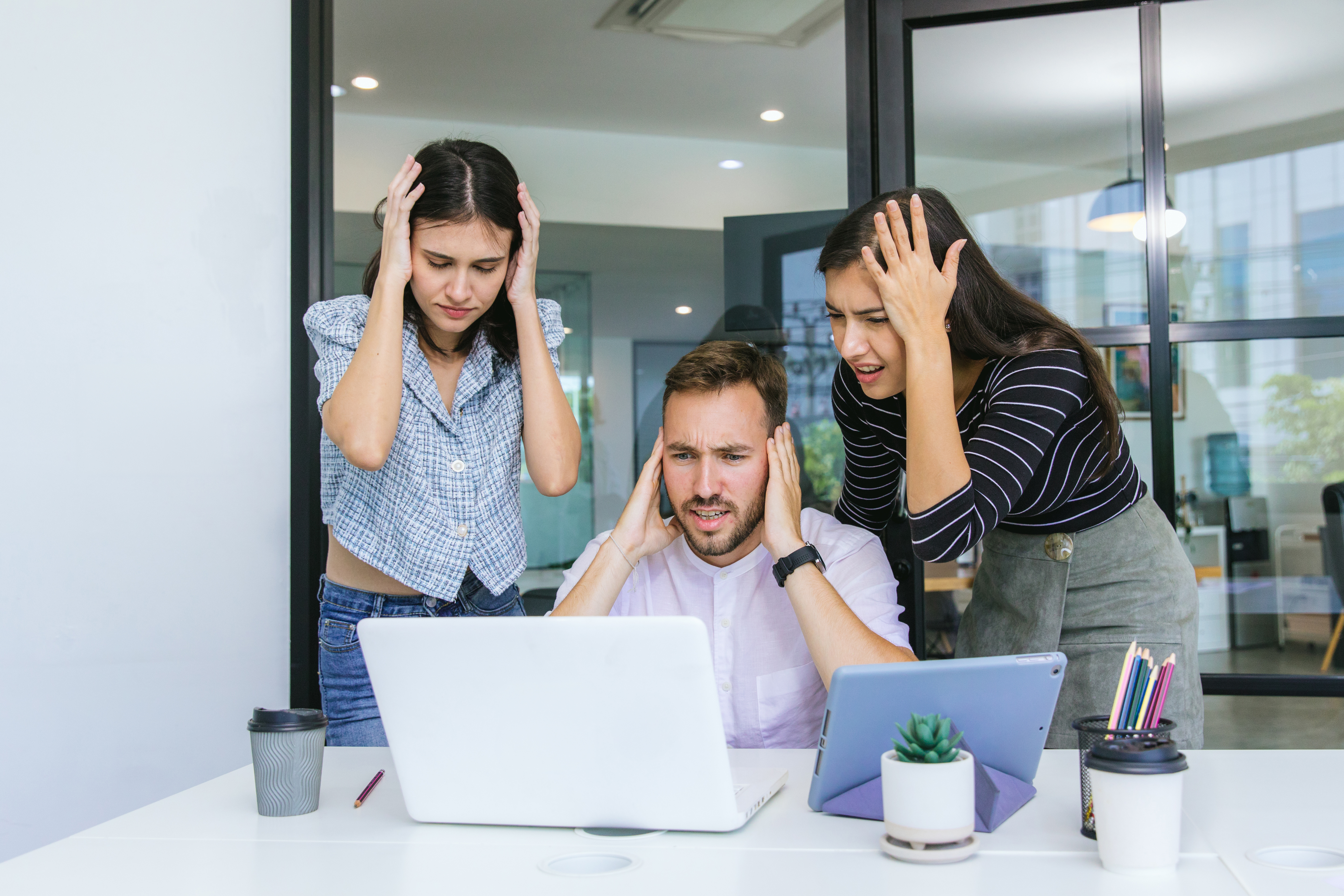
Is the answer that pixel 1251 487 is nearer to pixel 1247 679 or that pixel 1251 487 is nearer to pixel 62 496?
pixel 1247 679

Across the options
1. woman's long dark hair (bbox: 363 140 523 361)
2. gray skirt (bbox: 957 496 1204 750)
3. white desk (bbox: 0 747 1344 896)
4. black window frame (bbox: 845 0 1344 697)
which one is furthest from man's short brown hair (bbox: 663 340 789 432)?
white desk (bbox: 0 747 1344 896)

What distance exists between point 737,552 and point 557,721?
0.90 metres

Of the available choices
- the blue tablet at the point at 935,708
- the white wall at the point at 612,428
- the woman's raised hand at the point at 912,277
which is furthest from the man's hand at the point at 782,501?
the white wall at the point at 612,428

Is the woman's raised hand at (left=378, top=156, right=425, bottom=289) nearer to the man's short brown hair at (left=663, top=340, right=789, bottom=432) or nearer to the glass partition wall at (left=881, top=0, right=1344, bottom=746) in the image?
the man's short brown hair at (left=663, top=340, right=789, bottom=432)

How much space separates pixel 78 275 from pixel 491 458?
0.82m

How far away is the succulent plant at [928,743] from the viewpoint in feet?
3.29

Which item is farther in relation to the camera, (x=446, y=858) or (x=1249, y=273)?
(x=1249, y=273)

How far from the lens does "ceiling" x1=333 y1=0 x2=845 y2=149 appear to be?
8.94ft

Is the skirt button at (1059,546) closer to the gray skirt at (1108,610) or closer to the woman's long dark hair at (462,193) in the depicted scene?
the gray skirt at (1108,610)

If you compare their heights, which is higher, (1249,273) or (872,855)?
(1249,273)

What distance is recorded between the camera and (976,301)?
1724 mm

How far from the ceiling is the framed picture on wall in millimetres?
932

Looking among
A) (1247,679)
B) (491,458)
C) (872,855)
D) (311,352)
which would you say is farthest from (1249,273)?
(311,352)

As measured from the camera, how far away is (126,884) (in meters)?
1.00
